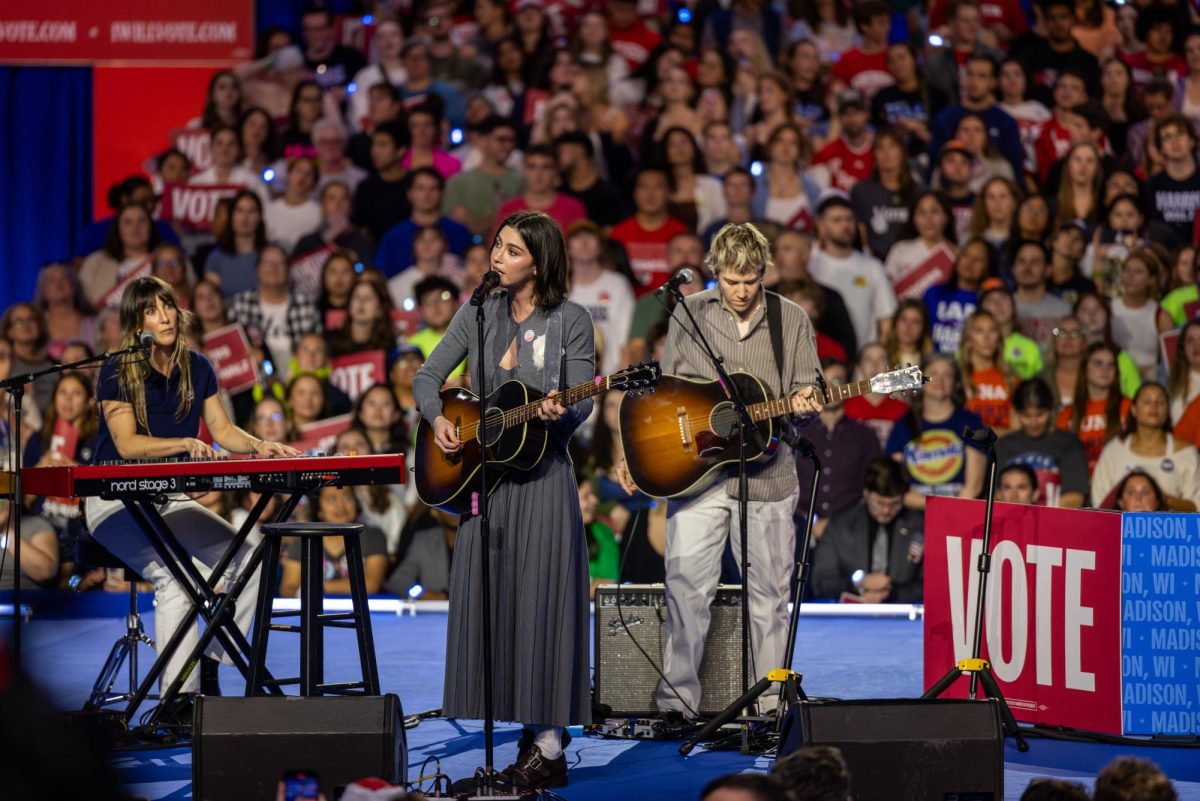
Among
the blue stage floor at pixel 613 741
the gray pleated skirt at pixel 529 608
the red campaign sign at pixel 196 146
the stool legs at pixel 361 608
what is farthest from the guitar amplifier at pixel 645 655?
the red campaign sign at pixel 196 146

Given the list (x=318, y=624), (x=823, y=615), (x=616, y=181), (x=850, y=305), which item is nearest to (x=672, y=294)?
(x=318, y=624)

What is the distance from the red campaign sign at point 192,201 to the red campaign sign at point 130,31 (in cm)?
221

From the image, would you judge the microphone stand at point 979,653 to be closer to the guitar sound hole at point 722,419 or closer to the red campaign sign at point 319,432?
the guitar sound hole at point 722,419

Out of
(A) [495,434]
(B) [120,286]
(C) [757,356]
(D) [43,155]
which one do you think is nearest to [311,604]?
(A) [495,434]

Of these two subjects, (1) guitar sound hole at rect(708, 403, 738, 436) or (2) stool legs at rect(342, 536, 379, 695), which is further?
(1) guitar sound hole at rect(708, 403, 738, 436)

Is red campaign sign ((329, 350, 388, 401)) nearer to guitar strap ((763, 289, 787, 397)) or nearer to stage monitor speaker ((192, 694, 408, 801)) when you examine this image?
guitar strap ((763, 289, 787, 397))

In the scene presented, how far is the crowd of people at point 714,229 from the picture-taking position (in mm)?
10047

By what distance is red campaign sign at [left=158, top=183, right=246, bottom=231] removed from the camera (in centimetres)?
1259

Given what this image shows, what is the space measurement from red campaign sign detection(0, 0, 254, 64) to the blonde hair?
8759 mm

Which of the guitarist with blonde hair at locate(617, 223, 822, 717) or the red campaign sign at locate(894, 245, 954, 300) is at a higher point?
the red campaign sign at locate(894, 245, 954, 300)

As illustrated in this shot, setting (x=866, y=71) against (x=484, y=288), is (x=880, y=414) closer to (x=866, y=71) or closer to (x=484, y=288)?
(x=866, y=71)

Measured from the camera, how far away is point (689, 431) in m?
6.80

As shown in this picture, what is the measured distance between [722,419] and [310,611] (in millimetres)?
1865

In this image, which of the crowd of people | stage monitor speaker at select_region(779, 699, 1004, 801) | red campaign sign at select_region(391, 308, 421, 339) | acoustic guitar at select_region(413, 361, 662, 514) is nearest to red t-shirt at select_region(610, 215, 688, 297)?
the crowd of people
